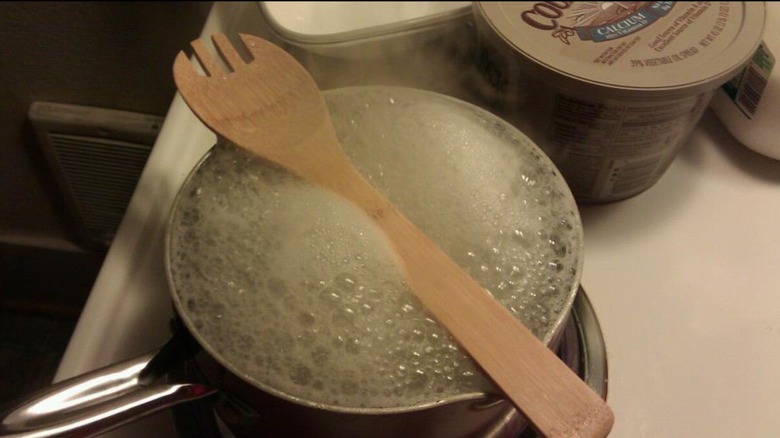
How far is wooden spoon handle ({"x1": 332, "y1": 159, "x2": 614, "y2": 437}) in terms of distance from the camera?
0.27 meters

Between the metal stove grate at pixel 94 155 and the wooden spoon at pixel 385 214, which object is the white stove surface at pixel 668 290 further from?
the metal stove grate at pixel 94 155

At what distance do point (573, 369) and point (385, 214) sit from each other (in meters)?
0.14

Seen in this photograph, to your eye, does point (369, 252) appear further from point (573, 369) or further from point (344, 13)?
point (344, 13)

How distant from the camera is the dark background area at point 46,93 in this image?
60cm

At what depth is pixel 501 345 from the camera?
28 centimetres

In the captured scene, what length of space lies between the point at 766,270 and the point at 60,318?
569 mm

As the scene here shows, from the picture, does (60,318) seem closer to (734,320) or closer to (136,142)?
(136,142)

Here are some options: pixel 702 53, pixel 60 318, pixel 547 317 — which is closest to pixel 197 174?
pixel 547 317

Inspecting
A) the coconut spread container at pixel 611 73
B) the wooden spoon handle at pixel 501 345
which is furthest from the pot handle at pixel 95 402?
the coconut spread container at pixel 611 73

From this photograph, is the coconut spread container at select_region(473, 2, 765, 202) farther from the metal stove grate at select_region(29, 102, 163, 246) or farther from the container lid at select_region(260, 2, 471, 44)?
the metal stove grate at select_region(29, 102, 163, 246)

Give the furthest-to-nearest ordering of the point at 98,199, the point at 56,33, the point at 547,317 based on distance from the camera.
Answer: the point at 98,199 → the point at 56,33 → the point at 547,317

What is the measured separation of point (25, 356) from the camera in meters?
0.62

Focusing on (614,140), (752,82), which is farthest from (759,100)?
(614,140)

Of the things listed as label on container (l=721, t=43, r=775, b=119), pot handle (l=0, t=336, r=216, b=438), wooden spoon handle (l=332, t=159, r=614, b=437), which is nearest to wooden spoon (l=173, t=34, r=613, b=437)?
wooden spoon handle (l=332, t=159, r=614, b=437)
